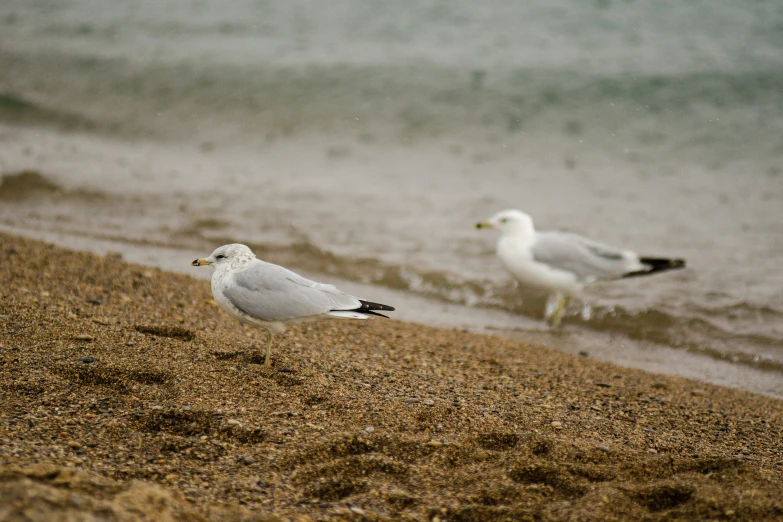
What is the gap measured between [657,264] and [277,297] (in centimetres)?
365

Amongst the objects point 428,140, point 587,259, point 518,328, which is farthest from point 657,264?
point 428,140

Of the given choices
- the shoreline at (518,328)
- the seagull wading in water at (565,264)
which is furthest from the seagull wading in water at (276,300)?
the seagull wading in water at (565,264)

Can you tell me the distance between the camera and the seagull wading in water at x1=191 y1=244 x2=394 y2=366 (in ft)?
13.9

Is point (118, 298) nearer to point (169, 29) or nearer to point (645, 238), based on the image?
point (645, 238)

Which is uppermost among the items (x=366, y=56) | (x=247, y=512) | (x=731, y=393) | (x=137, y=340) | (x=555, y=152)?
(x=366, y=56)

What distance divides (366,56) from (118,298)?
8865 mm

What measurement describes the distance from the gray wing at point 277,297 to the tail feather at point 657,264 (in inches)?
127

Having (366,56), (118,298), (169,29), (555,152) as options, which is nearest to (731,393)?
(118,298)

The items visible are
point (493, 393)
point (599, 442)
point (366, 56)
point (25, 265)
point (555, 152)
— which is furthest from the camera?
point (366, 56)

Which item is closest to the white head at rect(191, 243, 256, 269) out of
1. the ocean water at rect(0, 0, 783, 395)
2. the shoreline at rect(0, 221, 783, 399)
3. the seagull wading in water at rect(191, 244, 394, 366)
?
the seagull wading in water at rect(191, 244, 394, 366)

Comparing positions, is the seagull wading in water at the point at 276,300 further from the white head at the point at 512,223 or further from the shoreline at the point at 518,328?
the white head at the point at 512,223

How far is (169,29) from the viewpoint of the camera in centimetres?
1505

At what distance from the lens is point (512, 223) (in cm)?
704

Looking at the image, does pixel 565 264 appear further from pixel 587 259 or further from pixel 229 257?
pixel 229 257
